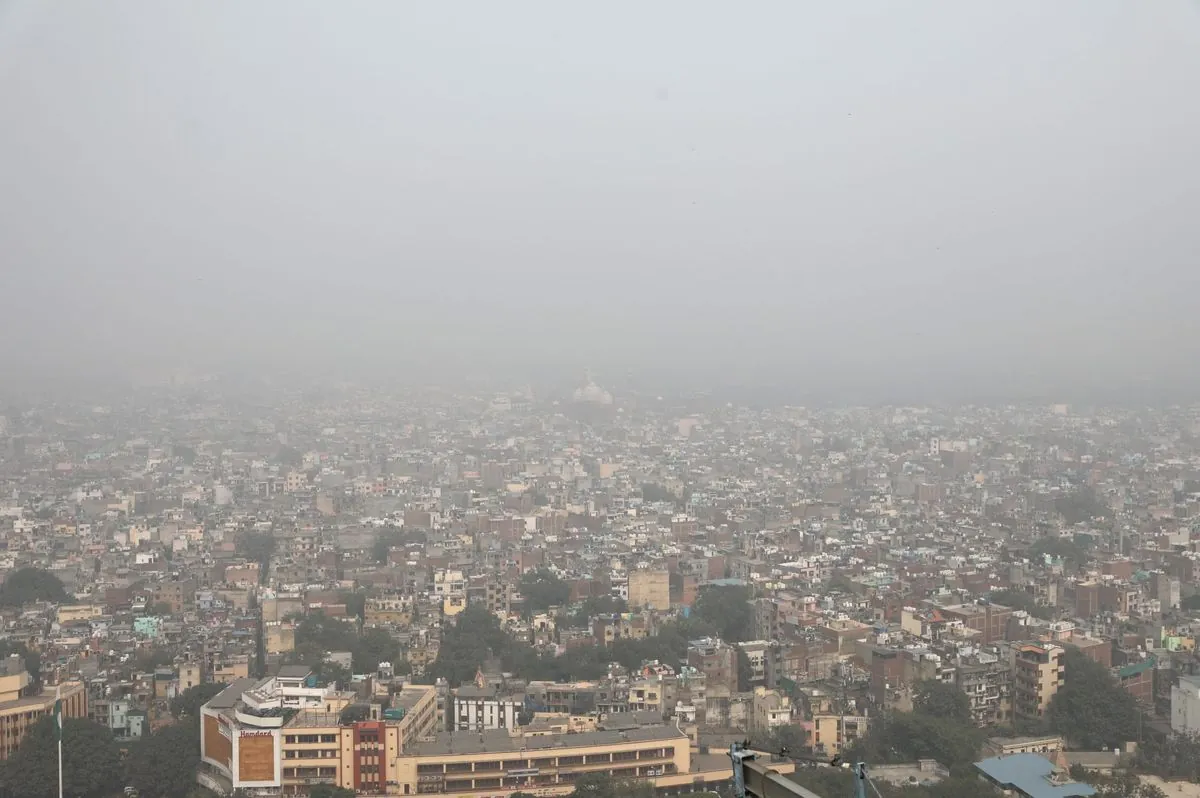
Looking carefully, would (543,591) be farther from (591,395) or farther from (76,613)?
(591,395)

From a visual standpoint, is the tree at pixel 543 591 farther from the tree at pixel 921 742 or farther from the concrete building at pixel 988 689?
the tree at pixel 921 742

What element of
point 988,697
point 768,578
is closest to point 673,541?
point 768,578

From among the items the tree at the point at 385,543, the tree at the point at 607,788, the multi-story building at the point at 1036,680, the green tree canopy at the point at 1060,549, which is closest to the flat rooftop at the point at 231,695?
the tree at the point at 607,788

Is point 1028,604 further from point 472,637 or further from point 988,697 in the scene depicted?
point 472,637

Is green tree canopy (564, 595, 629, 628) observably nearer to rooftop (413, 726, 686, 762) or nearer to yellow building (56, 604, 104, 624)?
rooftop (413, 726, 686, 762)

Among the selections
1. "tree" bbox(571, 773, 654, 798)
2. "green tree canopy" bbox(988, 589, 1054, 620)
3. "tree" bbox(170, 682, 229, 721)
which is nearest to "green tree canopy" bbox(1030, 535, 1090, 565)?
"green tree canopy" bbox(988, 589, 1054, 620)

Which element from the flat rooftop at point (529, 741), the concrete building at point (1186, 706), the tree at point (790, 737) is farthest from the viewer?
the concrete building at point (1186, 706)
